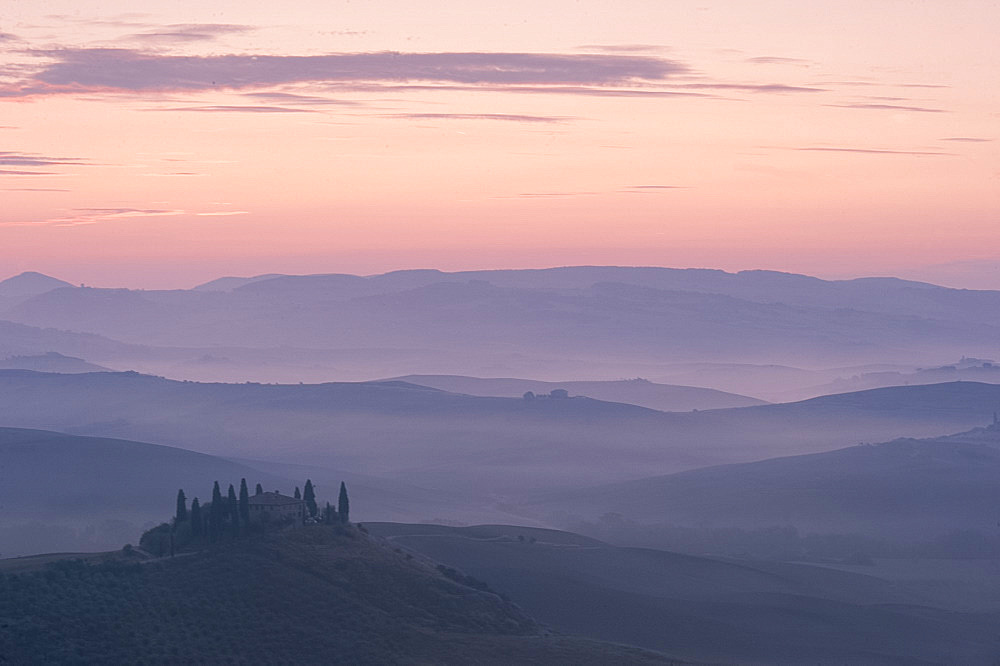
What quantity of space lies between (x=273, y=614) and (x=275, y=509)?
55.5 feet

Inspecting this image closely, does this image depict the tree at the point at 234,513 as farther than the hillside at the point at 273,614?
Yes

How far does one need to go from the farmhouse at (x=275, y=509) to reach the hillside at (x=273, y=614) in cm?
257

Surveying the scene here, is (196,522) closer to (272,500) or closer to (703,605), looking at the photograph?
(272,500)

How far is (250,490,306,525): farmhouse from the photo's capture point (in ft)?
322

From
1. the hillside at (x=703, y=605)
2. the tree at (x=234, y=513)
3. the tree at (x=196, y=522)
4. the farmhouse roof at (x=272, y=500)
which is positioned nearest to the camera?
the tree at (x=196, y=522)

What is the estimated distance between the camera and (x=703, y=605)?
125438 millimetres

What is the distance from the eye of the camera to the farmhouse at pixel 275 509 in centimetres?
9825

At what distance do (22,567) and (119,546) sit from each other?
106918mm

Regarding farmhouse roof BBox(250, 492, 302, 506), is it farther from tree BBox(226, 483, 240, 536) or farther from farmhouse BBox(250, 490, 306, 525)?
tree BBox(226, 483, 240, 536)

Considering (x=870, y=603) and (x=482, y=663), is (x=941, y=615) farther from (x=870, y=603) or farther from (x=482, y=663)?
(x=482, y=663)

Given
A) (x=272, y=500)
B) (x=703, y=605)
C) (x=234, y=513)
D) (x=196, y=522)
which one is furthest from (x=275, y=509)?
(x=703, y=605)

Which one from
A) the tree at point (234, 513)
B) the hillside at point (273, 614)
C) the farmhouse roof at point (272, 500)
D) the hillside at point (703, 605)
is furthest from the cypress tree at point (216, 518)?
the hillside at point (703, 605)

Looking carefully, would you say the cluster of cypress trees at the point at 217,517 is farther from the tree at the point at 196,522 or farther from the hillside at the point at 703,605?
the hillside at the point at 703,605

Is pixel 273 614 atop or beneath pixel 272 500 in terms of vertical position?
beneath
